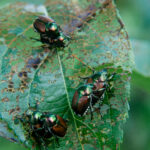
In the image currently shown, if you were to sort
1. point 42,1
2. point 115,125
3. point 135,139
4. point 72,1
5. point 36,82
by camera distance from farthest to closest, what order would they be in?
point 135,139, point 42,1, point 72,1, point 36,82, point 115,125

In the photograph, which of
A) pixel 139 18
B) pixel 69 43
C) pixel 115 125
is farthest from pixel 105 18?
pixel 139 18

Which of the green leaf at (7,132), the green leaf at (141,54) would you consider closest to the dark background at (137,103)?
the green leaf at (141,54)

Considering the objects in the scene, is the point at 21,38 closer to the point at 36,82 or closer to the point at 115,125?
the point at 36,82

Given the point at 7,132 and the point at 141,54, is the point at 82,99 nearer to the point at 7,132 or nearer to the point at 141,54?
the point at 7,132

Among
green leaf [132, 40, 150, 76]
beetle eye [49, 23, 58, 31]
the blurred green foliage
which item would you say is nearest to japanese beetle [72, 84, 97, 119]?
beetle eye [49, 23, 58, 31]

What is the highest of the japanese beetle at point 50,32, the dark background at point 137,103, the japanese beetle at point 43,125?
the japanese beetle at point 50,32

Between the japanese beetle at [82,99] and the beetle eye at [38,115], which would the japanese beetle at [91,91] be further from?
the beetle eye at [38,115]
